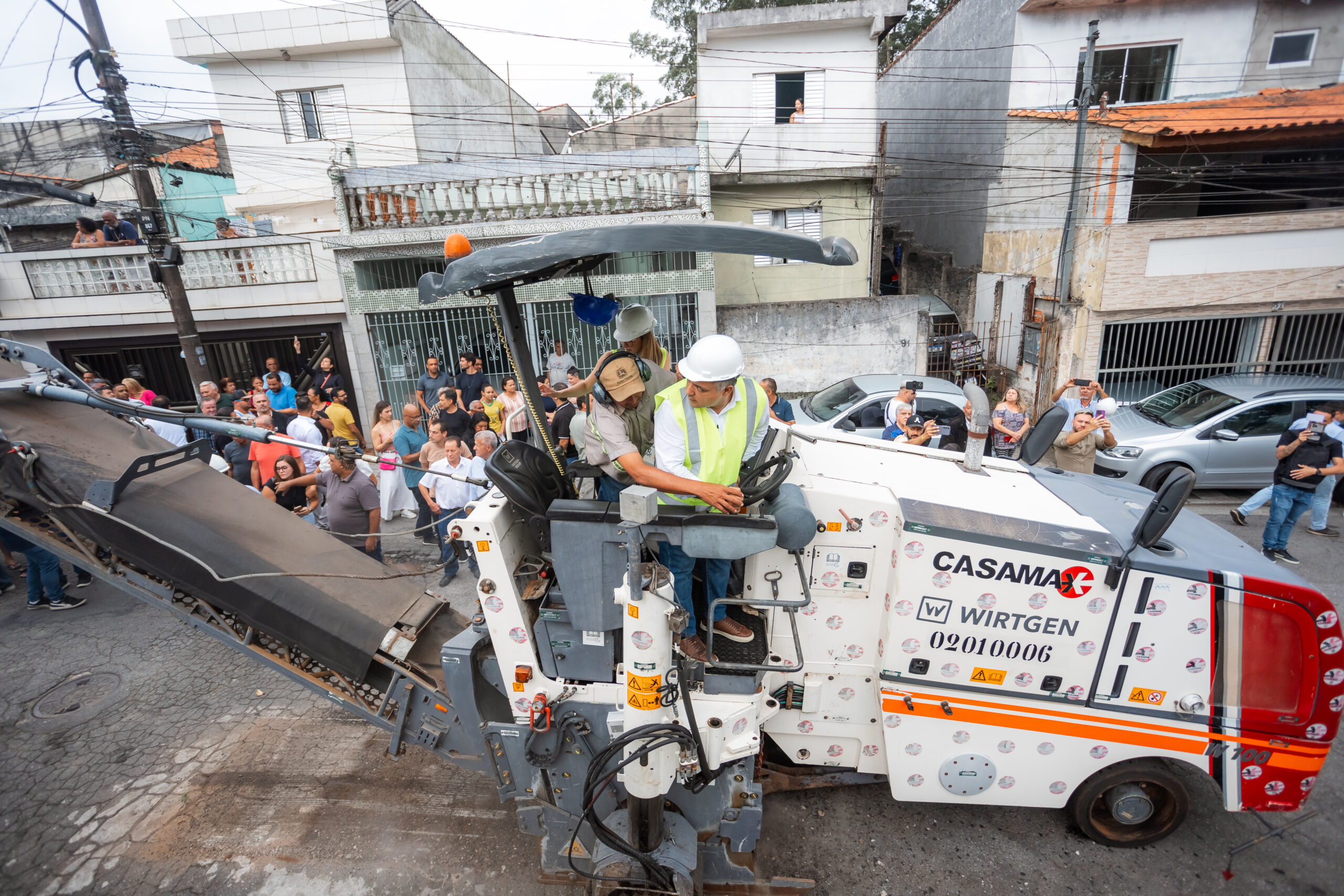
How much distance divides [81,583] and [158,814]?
455 cm

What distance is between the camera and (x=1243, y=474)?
8.21 meters

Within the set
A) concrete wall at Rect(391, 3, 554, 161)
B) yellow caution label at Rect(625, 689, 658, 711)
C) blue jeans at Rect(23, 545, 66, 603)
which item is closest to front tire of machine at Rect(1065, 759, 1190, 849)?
yellow caution label at Rect(625, 689, 658, 711)

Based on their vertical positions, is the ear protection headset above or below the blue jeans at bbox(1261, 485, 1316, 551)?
above

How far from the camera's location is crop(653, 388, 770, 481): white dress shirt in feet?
9.64

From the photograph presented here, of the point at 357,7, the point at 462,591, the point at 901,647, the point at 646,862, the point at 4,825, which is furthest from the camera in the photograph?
the point at 357,7

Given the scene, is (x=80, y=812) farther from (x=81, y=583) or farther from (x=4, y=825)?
(x=81, y=583)

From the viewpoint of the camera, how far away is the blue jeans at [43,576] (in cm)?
645

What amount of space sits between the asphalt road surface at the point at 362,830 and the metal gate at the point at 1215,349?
9001 millimetres

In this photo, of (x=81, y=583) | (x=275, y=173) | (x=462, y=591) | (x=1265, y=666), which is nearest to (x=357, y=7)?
(x=275, y=173)

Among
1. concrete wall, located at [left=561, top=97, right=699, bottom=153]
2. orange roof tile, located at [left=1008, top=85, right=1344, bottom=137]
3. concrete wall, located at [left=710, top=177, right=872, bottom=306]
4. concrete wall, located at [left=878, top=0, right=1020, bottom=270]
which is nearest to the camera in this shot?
orange roof tile, located at [left=1008, top=85, right=1344, bottom=137]

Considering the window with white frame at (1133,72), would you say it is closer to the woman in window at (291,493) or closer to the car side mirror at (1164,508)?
the car side mirror at (1164,508)

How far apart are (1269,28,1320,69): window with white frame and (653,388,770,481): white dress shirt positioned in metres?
17.2

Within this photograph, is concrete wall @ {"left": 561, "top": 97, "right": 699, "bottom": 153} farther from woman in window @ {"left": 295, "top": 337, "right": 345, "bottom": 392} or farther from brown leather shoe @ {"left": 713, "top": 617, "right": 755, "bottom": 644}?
brown leather shoe @ {"left": 713, "top": 617, "right": 755, "bottom": 644}

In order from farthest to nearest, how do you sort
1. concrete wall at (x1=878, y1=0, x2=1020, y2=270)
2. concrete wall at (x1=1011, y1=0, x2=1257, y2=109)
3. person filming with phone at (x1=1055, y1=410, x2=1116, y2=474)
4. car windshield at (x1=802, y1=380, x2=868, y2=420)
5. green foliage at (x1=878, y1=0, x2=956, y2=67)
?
green foliage at (x1=878, y1=0, x2=956, y2=67)
concrete wall at (x1=878, y1=0, x2=1020, y2=270)
concrete wall at (x1=1011, y1=0, x2=1257, y2=109)
car windshield at (x1=802, y1=380, x2=868, y2=420)
person filming with phone at (x1=1055, y1=410, x2=1116, y2=474)
